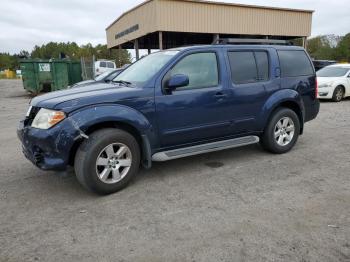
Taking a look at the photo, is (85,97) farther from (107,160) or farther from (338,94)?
(338,94)

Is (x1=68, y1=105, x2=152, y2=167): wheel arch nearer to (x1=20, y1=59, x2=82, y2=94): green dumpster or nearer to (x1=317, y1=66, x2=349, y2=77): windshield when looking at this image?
(x1=317, y1=66, x2=349, y2=77): windshield

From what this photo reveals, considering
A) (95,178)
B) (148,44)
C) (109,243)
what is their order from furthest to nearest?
(148,44), (95,178), (109,243)

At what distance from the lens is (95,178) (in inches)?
155

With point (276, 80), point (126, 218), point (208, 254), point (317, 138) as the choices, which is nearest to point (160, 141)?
point (126, 218)

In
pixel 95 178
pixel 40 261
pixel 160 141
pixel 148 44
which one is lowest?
pixel 40 261

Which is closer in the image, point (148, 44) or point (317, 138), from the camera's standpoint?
point (317, 138)

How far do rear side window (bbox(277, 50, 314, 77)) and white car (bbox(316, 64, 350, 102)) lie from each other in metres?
7.77

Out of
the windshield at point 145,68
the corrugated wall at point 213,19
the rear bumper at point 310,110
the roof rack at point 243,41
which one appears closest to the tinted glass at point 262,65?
the roof rack at point 243,41

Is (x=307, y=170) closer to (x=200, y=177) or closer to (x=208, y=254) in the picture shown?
(x=200, y=177)

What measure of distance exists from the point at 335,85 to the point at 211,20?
12907mm

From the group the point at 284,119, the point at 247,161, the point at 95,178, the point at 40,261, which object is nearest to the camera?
the point at 40,261

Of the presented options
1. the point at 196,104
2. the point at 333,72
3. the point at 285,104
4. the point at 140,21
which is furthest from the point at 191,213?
the point at 140,21

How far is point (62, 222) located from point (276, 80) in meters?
3.97

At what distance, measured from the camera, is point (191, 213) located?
3559 millimetres
